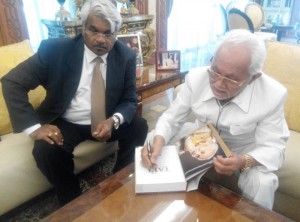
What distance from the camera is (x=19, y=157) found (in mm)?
1290

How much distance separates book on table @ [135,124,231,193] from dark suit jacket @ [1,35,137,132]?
0.52 metres

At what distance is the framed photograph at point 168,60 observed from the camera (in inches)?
81.8

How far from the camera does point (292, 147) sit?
4.54ft

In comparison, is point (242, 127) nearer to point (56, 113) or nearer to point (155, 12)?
point (56, 113)

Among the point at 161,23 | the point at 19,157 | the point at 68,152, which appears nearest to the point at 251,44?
the point at 68,152

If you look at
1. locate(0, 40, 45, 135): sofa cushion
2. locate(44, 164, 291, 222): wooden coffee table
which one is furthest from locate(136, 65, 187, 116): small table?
locate(44, 164, 291, 222): wooden coffee table

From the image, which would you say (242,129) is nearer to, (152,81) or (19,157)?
(152,81)

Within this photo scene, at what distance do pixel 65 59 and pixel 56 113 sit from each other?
11.7 inches

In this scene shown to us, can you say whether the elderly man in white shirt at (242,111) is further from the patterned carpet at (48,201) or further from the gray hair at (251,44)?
the patterned carpet at (48,201)

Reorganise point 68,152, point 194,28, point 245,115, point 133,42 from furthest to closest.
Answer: point 194,28 < point 133,42 < point 68,152 < point 245,115

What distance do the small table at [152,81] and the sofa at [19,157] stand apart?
405 millimetres

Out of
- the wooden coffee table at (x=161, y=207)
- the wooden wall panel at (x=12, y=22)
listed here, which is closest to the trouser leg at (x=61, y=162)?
the wooden coffee table at (x=161, y=207)

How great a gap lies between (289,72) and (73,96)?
1255mm

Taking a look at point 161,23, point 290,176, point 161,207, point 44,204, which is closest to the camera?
point 161,207
